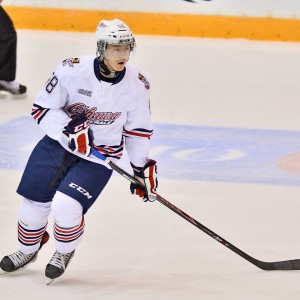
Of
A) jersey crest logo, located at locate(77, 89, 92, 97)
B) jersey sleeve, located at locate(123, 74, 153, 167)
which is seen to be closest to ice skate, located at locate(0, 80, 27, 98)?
jersey sleeve, located at locate(123, 74, 153, 167)

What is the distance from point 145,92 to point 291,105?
10.1 feet

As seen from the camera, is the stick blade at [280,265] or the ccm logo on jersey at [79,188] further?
the stick blade at [280,265]

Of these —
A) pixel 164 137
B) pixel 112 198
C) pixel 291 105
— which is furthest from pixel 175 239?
pixel 291 105

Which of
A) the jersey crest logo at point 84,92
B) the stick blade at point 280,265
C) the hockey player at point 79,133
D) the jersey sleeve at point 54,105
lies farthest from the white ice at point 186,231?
the jersey crest logo at point 84,92

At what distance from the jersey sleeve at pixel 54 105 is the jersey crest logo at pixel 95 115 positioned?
5cm

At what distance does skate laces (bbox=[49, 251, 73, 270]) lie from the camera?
3304 millimetres

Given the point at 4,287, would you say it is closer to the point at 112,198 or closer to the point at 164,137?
the point at 112,198

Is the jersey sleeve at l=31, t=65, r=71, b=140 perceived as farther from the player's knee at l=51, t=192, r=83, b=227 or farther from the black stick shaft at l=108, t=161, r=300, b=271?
the black stick shaft at l=108, t=161, r=300, b=271

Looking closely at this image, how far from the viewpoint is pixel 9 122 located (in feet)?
18.9

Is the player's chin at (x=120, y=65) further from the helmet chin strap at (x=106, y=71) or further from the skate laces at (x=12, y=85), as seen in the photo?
the skate laces at (x=12, y=85)

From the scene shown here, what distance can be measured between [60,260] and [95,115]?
1.61 ft

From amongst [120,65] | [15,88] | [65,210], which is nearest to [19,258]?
[65,210]

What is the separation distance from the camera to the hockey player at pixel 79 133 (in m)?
3.23

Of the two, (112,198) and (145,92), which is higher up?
(145,92)
